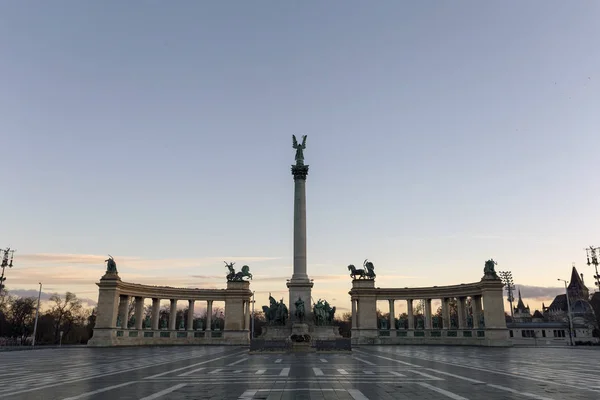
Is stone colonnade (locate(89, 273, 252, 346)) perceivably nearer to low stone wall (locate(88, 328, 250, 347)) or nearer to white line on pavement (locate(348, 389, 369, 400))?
low stone wall (locate(88, 328, 250, 347))

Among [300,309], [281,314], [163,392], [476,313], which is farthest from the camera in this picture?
[476,313]

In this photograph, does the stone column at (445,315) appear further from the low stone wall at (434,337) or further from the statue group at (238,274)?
the statue group at (238,274)

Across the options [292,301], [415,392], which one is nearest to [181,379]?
[415,392]

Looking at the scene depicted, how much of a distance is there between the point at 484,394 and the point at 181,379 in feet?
46.1

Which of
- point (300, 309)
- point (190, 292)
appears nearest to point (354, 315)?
point (300, 309)

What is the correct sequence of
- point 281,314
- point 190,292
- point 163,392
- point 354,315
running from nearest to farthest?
point 163,392, point 281,314, point 190,292, point 354,315

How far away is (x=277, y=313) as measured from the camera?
221 feet

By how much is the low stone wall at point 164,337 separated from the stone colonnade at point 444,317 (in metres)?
21.2

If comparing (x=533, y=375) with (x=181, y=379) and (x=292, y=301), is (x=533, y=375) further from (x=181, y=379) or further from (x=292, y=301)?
(x=292, y=301)

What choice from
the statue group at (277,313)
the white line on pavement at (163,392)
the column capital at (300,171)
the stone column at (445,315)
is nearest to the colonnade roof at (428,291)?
the stone column at (445,315)

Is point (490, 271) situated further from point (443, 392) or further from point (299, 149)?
point (443, 392)

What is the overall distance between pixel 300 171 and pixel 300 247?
41.6 feet

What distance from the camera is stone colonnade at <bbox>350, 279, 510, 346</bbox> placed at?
72.2 metres

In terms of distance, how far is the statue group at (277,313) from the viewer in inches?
2640
